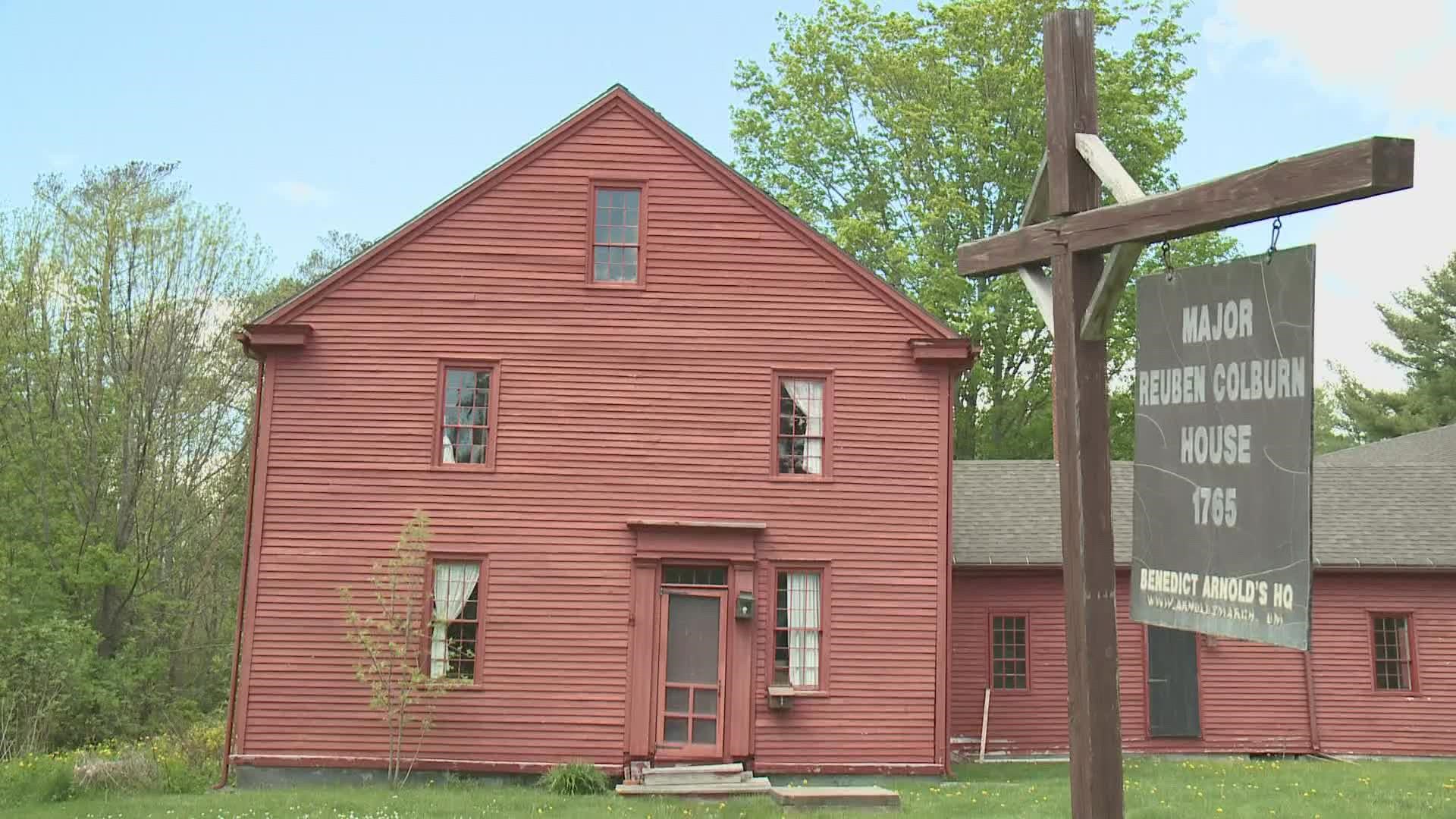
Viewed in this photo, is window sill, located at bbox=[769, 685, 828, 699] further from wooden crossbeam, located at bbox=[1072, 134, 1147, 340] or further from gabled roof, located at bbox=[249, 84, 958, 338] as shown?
wooden crossbeam, located at bbox=[1072, 134, 1147, 340]

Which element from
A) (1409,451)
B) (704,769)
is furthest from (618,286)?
(1409,451)

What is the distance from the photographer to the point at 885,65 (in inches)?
1325

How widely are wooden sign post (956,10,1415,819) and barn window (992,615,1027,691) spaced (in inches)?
588

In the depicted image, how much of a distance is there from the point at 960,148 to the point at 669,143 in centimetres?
1628

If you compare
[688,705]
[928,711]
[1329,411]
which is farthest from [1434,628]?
[1329,411]

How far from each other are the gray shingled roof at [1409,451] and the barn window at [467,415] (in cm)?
2268

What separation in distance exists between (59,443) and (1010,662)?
69.2 feet

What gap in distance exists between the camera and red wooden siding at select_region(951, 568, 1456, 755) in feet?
66.9

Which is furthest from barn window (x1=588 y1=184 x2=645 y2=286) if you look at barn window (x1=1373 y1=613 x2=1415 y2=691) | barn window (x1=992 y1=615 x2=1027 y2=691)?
barn window (x1=1373 y1=613 x2=1415 y2=691)

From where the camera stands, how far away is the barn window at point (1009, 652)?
20.7 meters

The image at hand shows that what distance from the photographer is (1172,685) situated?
805 inches

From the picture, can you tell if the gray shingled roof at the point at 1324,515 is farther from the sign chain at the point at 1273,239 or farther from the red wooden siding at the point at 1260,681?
the sign chain at the point at 1273,239

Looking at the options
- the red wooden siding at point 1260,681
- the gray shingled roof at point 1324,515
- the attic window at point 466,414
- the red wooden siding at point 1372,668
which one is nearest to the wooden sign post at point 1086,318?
the attic window at point 466,414

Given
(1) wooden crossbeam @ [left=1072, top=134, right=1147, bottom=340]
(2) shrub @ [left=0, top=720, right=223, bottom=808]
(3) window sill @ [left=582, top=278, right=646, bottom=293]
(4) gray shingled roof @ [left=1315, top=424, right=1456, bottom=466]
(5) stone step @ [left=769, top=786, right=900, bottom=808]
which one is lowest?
(2) shrub @ [left=0, top=720, right=223, bottom=808]
